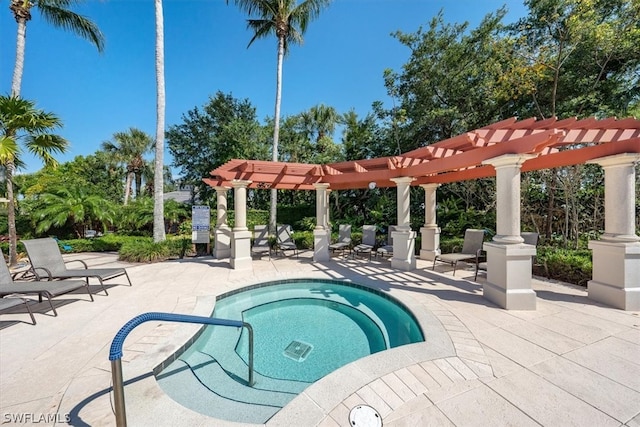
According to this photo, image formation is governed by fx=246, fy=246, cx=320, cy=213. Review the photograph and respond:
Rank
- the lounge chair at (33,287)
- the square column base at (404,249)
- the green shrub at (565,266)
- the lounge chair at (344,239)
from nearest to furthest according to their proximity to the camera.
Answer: the lounge chair at (33,287) < the green shrub at (565,266) < the square column base at (404,249) < the lounge chair at (344,239)

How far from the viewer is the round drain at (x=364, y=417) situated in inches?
84.3

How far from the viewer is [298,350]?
155 inches

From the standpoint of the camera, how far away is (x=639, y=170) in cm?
810

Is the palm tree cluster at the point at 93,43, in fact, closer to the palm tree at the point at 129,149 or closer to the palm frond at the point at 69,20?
the palm frond at the point at 69,20

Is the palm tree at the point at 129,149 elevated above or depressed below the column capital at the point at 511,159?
above

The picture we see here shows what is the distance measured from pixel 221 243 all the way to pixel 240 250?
2.34 metres

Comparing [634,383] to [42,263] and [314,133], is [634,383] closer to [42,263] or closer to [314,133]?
[42,263]

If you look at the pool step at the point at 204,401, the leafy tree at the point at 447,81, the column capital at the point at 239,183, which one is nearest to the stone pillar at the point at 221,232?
the column capital at the point at 239,183

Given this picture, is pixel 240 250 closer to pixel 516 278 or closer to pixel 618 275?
pixel 516 278

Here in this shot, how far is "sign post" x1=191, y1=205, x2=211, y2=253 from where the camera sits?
33.2ft

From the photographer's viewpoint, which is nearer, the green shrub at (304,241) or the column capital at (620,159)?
the column capital at (620,159)

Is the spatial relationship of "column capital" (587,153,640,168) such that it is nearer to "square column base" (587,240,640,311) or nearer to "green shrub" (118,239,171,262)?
"square column base" (587,240,640,311)

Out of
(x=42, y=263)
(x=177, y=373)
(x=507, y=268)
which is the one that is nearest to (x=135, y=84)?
(x=42, y=263)

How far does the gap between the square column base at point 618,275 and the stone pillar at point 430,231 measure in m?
4.34
